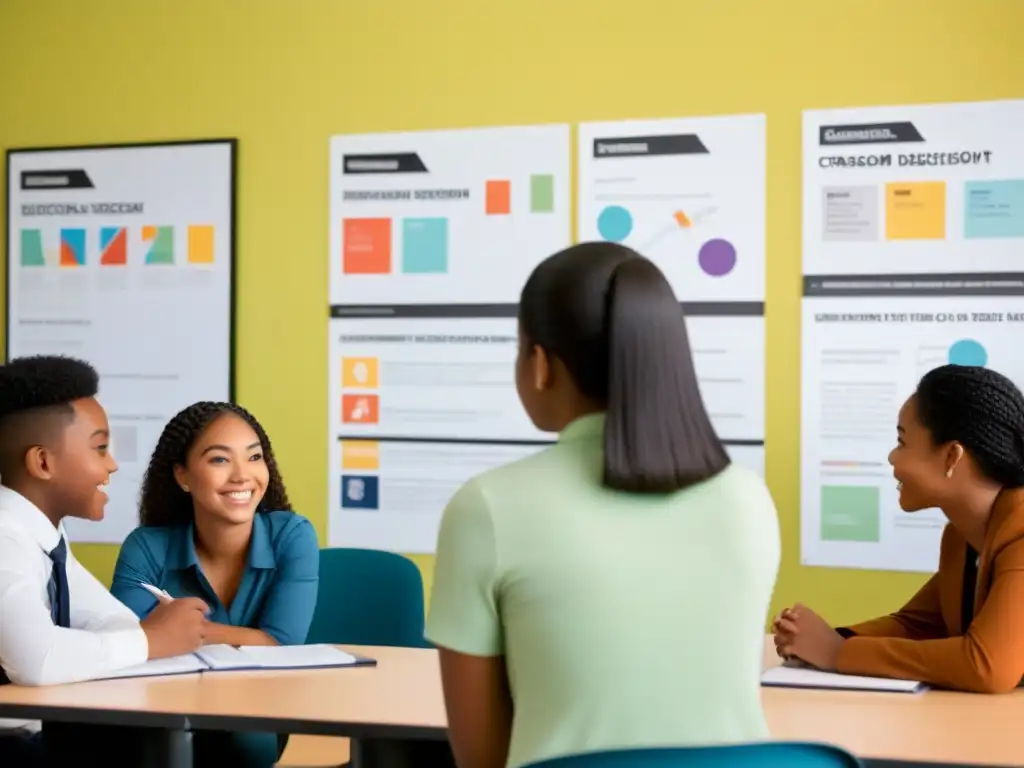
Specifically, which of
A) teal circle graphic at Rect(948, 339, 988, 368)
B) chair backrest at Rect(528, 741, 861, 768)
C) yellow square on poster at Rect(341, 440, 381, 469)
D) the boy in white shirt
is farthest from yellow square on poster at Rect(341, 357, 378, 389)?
chair backrest at Rect(528, 741, 861, 768)

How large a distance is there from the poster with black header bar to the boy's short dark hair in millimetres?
1724

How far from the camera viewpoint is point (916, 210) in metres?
3.90

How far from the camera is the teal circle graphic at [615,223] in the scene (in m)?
4.16

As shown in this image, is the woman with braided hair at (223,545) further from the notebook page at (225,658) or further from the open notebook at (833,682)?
the open notebook at (833,682)

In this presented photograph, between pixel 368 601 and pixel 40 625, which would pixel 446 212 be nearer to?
pixel 368 601

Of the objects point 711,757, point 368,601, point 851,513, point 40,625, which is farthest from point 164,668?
point 851,513

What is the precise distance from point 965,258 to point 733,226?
659mm

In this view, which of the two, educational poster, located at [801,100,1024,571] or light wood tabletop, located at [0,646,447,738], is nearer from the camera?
light wood tabletop, located at [0,646,447,738]

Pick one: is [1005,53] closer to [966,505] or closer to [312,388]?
[966,505]

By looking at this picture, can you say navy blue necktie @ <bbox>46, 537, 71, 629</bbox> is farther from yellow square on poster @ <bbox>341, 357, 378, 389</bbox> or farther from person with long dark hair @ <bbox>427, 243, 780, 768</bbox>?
yellow square on poster @ <bbox>341, 357, 378, 389</bbox>

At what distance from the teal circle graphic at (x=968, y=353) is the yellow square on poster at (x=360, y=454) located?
1.78 meters

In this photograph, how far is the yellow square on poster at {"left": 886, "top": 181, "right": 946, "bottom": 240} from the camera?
3.88 meters

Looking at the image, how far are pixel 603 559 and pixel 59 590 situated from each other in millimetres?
1524

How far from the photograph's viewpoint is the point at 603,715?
4.61ft
